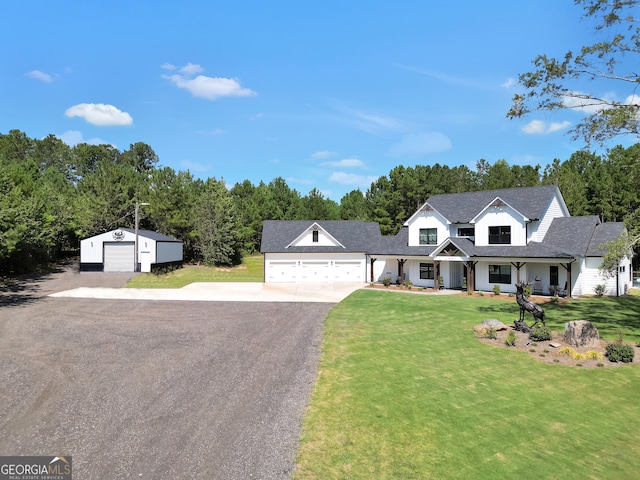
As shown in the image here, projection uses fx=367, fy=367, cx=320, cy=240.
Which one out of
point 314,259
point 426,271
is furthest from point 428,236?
point 314,259

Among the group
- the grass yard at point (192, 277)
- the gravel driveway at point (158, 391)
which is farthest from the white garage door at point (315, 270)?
the gravel driveway at point (158, 391)

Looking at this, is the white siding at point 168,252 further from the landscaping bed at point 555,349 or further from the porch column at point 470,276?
the landscaping bed at point 555,349

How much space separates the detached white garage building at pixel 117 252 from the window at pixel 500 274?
3420 cm

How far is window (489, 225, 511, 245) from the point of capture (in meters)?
30.2

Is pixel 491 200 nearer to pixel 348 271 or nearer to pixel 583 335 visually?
pixel 348 271

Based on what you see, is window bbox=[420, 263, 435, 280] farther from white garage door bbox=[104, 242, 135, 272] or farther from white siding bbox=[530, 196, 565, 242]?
white garage door bbox=[104, 242, 135, 272]

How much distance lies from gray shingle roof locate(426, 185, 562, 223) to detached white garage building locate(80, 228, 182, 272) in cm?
3043

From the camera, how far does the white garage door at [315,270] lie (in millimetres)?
38469

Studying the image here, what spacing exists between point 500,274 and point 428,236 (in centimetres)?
711

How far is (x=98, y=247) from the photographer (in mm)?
40344

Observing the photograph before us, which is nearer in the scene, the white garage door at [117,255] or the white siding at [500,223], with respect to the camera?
the white siding at [500,223]

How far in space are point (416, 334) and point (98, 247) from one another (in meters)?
37.3

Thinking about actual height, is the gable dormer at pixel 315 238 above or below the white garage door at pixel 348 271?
above

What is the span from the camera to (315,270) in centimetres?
3859
